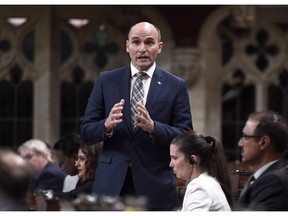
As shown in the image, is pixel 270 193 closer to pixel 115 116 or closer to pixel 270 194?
pixel 270 194

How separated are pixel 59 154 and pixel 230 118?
6072 millimetres

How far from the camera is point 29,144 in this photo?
9.35m

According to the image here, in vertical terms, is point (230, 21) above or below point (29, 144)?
above

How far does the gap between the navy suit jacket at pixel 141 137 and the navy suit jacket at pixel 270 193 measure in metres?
0.84

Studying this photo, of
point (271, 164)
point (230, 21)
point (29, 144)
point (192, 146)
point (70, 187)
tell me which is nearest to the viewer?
point (271, 164)

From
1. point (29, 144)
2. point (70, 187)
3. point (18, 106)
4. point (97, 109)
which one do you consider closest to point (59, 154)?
point (70, 187)

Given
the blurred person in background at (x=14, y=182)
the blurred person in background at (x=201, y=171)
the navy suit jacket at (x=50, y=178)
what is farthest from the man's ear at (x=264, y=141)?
the navy suit jacket at (x=50, y=178)

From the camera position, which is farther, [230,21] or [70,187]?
[230,21]

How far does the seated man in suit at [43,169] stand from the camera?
8059 millimetres

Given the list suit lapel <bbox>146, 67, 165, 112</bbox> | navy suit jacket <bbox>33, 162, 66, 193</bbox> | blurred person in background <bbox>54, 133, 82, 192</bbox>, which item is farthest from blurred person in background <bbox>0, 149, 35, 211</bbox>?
navy suit jacket <bbox>33, 162, 66, 193</bbox>

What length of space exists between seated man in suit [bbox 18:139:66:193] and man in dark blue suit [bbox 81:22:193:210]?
188 centimetres

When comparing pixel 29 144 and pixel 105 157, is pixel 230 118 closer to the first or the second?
pixel 29 144

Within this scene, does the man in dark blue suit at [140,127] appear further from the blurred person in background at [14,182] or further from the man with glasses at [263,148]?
the blurred person in background at [14,182]

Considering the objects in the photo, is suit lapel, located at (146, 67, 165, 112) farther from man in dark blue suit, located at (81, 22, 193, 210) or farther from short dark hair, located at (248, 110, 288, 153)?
short dark hair, located at (248, 110, 288, 153)
